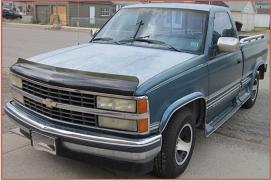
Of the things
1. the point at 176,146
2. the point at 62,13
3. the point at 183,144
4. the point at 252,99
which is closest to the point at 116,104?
the point at 176,146

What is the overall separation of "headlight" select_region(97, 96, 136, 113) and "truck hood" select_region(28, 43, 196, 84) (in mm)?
246

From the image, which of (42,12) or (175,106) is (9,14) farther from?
(175,106)

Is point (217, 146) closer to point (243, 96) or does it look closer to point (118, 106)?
point (243, 96)

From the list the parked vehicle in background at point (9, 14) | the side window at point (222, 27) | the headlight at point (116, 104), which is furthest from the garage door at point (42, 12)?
the headlight at point (116, 104)

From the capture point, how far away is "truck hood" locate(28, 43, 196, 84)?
3.79m

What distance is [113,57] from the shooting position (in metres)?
4.21

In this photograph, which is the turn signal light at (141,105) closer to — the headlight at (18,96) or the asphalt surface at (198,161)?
the asphalt surface at (198,161)

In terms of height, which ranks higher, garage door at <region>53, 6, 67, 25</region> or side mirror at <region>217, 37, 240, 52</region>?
garage door at <region>53, 6, 67, 25</region>

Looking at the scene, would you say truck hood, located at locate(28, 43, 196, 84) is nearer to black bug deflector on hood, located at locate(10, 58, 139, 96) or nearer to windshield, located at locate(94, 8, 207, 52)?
black bug deflector on hood, located at locate(10, 58, 139, 96)

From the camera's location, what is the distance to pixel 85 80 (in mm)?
3514

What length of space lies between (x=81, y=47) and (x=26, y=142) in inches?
56.3

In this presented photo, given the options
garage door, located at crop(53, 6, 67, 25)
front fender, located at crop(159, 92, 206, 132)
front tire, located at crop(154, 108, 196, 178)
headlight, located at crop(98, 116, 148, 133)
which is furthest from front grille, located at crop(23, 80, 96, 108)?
garage door, located at crop(53, 6, 67, 25)

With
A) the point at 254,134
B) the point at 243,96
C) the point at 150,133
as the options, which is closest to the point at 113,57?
the point at 150,133

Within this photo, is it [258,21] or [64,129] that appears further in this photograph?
[258,21]
